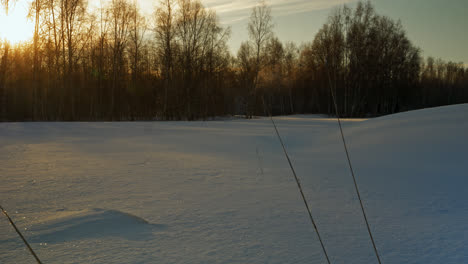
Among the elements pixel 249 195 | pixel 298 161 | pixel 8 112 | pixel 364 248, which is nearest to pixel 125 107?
pixel 8 112

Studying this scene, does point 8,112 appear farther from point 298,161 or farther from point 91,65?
point 298,161

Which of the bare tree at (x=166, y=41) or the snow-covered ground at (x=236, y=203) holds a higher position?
the bare tree at (x=166, y=41)

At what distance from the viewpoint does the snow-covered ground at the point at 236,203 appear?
1953mm

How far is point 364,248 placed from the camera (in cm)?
201

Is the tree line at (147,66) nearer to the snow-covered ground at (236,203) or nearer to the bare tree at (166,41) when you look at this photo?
the bare tree at (166,41)

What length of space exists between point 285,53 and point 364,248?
39.3 metres

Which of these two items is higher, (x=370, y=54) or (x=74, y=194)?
(x=370, y=54)

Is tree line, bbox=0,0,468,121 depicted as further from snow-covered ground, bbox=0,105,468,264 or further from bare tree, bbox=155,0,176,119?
snow-covered ground, bbox=0,105,468,264

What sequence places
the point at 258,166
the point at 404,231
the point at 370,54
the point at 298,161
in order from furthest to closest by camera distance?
the point at 370,54 → the point at 298,161 → the point at 258,166 → the point at 404,231

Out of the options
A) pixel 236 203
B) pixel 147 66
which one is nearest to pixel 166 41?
pixel 147 66

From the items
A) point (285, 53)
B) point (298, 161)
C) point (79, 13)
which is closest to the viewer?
point (298, 161)

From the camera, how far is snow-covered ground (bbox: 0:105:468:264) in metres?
1.95

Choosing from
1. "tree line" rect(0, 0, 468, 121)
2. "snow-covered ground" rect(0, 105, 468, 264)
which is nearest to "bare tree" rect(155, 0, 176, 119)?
"tree line" rect(0, 0, 468, 121)

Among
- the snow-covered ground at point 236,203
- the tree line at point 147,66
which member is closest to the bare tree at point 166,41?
the tree line at point 147,66
